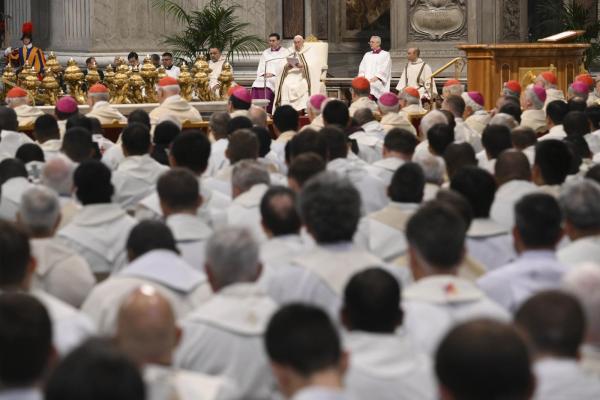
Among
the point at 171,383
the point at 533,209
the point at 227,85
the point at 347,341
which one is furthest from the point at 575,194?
the point at 227,85

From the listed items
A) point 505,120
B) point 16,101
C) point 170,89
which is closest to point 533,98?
point 505,120

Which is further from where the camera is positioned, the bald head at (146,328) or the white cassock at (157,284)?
the white cassock at (157,284)

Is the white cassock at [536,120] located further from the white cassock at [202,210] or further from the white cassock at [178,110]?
the white cassock at [202,210]

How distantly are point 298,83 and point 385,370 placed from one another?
56.8ft

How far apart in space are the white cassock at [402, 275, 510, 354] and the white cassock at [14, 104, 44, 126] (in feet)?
32.3

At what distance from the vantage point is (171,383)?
428 centimetres

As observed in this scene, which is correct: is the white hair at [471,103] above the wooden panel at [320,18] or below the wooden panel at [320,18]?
below

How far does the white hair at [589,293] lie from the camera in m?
4.93

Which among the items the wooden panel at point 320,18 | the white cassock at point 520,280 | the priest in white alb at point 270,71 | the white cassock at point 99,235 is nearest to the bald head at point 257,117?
the white cassock at point 99,235

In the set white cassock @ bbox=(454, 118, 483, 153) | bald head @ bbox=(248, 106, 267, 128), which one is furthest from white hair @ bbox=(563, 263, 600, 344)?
white cassock @ bbox=(454, 118, 483, 153)

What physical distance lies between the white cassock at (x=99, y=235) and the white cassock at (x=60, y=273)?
2.91 ft

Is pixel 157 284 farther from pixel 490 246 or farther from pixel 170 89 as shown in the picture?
pixel 170 89

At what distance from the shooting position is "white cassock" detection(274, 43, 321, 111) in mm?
21906

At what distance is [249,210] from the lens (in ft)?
27.2
